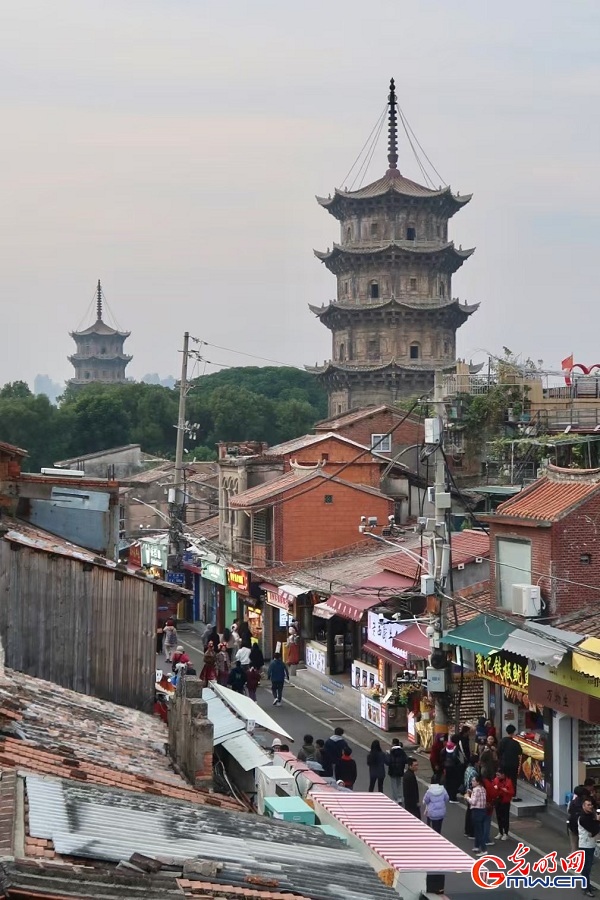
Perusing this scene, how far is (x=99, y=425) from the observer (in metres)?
91.7

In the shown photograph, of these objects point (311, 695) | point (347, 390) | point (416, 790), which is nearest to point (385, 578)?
point (311, 695)

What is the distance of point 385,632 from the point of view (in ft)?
87.7

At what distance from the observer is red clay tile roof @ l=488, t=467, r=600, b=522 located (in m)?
22.2

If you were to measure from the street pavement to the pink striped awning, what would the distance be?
4.81m

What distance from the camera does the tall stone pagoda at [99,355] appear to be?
548ft

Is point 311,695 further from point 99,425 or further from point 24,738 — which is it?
point 99,425

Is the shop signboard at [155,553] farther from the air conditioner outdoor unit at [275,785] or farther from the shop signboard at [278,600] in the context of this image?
the air conditioner outdoor unit at [275,785]

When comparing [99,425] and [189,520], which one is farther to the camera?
[99,425]

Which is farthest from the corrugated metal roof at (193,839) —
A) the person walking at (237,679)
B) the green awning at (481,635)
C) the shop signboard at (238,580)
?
the shop signboard at (238,580)

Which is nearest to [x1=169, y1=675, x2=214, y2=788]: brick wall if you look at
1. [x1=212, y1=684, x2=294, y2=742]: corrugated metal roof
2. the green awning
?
[x1=212, y1=684, x2=294, y2=742]: corrugated metal roof

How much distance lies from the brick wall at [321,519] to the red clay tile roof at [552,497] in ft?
51.1

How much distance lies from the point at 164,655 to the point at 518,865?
2015cm

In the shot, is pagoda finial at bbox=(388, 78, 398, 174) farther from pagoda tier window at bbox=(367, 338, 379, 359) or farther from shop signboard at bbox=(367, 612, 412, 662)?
shop signboard at bbox=(367, 612, 412, 662)

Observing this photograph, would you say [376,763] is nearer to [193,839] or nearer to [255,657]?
[193,839]
